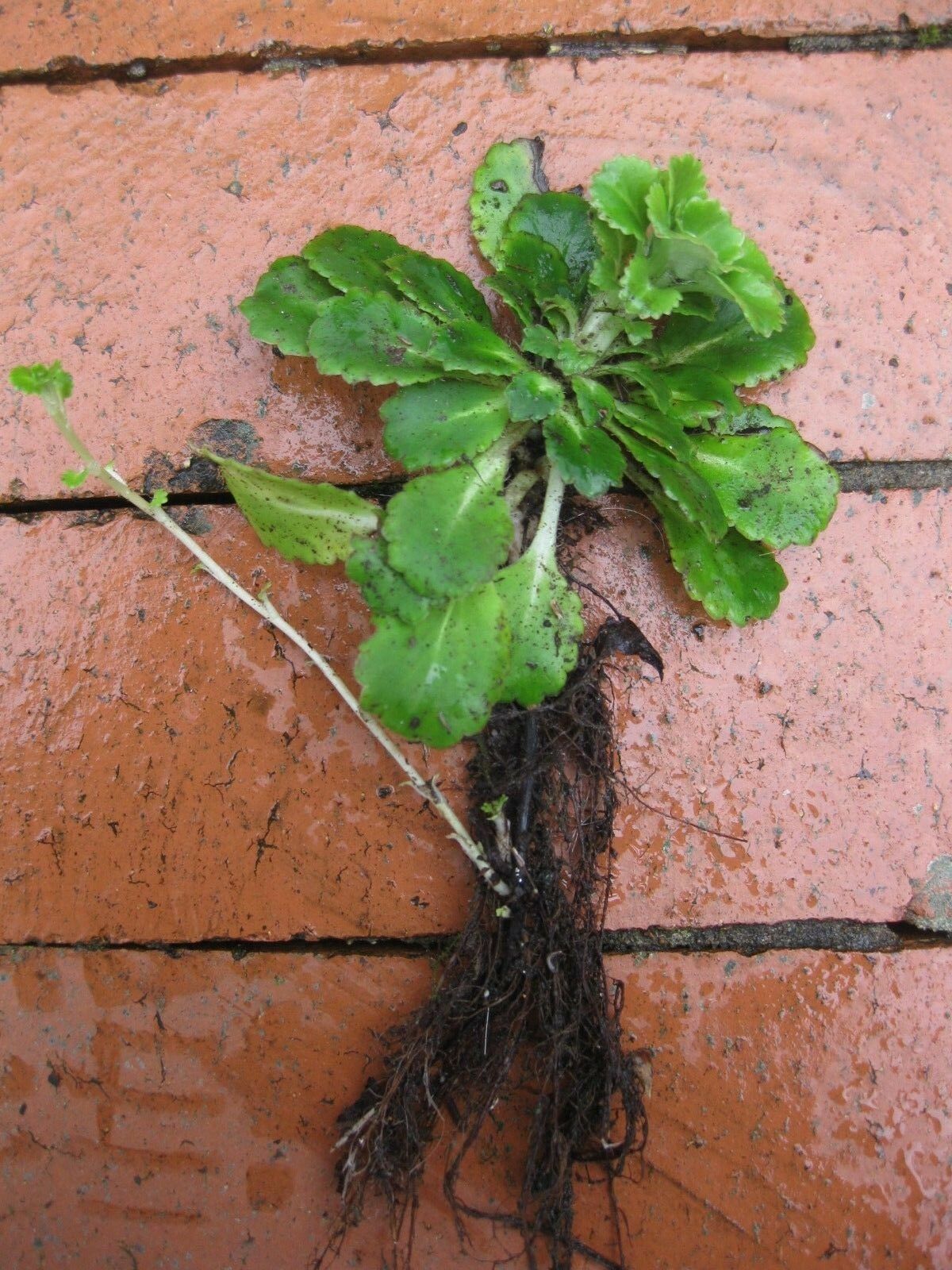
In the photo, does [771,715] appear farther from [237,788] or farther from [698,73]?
[698,73]

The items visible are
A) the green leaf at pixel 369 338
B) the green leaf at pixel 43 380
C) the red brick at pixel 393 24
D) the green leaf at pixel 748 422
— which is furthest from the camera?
the red brick at pixel 393 24

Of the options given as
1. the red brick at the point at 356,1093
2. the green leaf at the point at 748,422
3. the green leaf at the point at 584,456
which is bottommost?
the red brick at the point at 356,1093

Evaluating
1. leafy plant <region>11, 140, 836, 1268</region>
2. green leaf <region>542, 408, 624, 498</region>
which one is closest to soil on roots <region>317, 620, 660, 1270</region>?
leafy plant <region>11, 140, 836, 1268</region>

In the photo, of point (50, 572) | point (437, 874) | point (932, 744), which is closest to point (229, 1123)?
point (437, 874)

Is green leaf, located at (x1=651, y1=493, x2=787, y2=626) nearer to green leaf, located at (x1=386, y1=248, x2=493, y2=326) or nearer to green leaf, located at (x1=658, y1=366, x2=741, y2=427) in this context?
green leaf, located at (x1=658, y1=366, x2=741, y2=427)

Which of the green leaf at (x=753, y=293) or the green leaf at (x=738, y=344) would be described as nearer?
the green leaf at (x=753, y=293)

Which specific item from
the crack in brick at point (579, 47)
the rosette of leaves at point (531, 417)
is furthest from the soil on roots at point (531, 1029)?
the crack in brick at point (579, 47)

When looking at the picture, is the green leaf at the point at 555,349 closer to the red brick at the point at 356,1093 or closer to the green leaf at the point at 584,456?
the green leaf at the point at 584,456
